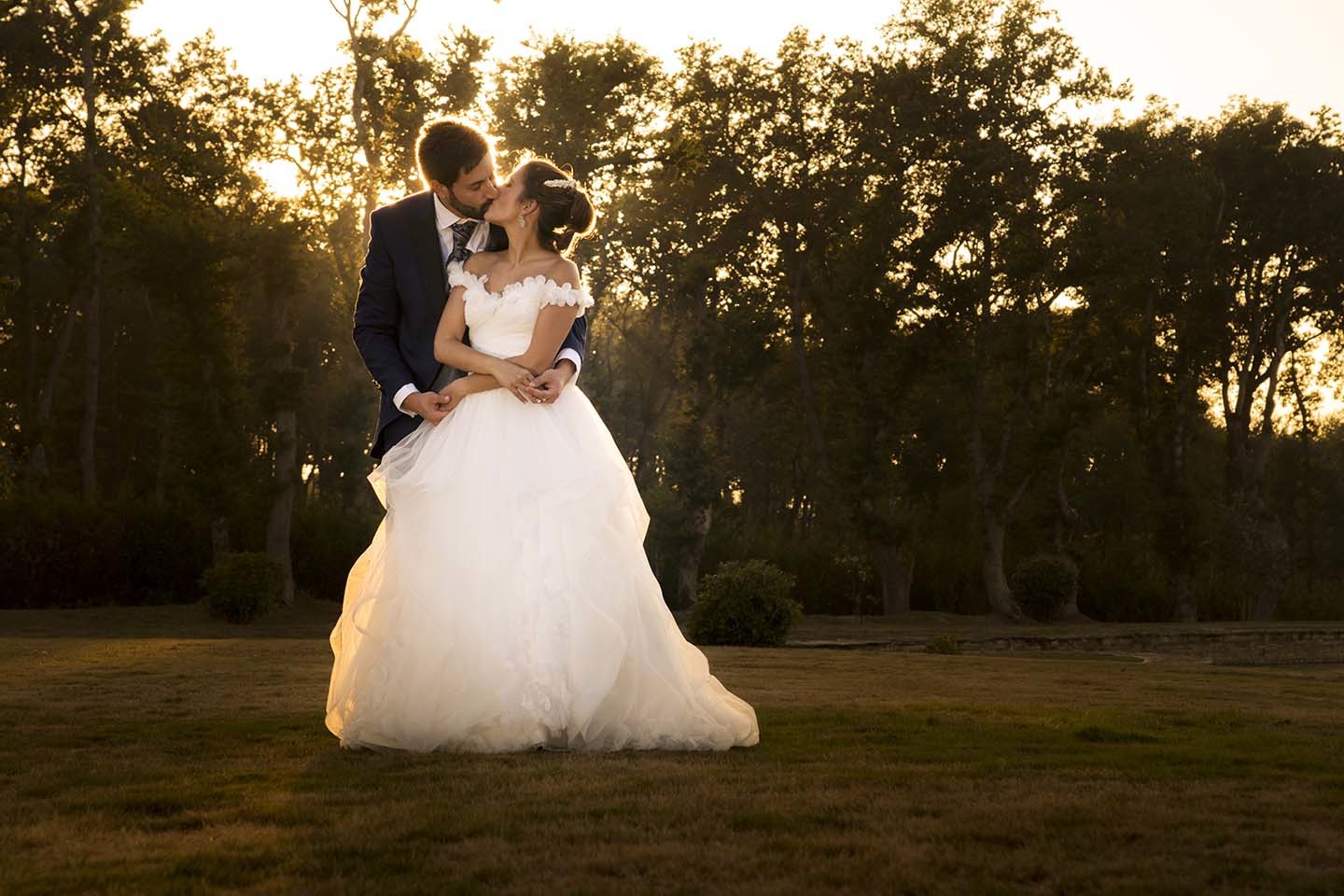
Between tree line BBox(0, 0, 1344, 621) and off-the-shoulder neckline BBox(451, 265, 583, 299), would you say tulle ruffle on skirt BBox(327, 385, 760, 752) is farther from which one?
tree line BBox(0, 0, 1344, 621)

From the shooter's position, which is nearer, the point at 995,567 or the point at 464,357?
the point at 464,357

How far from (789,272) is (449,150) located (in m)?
35.0

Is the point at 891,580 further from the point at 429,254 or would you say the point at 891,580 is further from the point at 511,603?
the point at 511,603

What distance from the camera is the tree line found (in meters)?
A: 32.7

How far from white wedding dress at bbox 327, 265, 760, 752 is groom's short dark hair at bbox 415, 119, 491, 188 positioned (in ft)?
1.60

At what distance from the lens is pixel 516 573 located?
6508 mm

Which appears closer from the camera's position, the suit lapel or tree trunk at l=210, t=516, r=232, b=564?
the suit lapel

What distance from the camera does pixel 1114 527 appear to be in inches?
2073

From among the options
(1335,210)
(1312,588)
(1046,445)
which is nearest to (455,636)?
(1046,445)

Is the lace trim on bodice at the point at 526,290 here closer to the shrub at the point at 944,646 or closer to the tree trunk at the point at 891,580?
the shrub at the point at 944,646

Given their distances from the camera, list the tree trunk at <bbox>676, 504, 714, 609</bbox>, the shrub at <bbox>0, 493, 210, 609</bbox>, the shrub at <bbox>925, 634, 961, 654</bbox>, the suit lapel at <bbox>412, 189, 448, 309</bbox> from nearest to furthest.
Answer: the suit lapel at <bbox>412, 189, 448, 309</bbox>
the shrub at <bbox>925, 634, 961, 654</bbox>
the shrub at <bbox>0, 493, 210, 609</bbox>
the tree trunk at <bbox>676, 504, 714, 609</bbox>

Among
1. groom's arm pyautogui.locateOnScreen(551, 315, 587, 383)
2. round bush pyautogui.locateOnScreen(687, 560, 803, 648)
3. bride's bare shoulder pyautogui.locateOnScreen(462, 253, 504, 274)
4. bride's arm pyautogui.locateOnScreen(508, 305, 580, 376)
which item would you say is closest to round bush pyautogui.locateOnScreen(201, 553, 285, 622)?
round bush pyautogui.locateOnScreen(687, 560, 803, 648)

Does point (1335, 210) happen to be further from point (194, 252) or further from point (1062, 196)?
point (194, 252)

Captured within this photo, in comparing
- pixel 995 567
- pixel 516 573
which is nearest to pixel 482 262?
pixel 516 573
